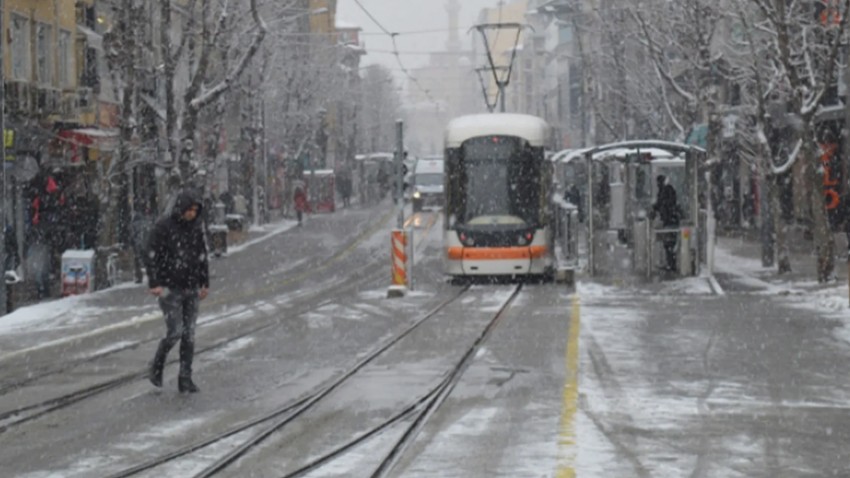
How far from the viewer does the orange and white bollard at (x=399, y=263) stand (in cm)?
2949

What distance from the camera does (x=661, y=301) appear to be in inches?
1054

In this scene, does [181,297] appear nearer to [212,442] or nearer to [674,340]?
[212,442]

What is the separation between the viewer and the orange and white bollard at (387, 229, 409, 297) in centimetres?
2949

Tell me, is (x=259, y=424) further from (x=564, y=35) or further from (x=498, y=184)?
(x=564, y=35)

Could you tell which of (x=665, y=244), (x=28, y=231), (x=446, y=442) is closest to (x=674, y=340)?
(x=446, y=442)

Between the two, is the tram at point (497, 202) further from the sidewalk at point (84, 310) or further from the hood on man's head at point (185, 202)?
the hood on man's head at point (185, 202)

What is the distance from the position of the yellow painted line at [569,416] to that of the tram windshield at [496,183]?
12612 mm

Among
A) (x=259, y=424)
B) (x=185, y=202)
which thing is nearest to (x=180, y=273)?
(x=185, y=202)

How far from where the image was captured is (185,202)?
47.4 ft

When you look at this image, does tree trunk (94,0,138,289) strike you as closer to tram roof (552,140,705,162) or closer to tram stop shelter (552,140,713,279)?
tram roof (552,140,705,162)

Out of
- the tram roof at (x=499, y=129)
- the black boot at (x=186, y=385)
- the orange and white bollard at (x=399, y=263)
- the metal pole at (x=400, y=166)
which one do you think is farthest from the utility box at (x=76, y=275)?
the black boot at (x=186, y=385)

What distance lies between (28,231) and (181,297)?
25955mm

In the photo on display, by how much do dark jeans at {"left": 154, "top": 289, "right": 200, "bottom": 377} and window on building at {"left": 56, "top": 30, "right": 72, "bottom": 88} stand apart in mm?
Result: 29782

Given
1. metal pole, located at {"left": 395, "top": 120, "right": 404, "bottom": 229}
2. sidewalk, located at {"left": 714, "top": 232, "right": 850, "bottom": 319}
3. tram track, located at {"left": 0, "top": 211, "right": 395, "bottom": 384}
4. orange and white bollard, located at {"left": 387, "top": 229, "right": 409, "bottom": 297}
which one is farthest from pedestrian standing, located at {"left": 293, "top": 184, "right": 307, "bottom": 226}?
orange and white bollard, located at {"left": 387, "top": 229, "right": 409, "bottom": 297}
